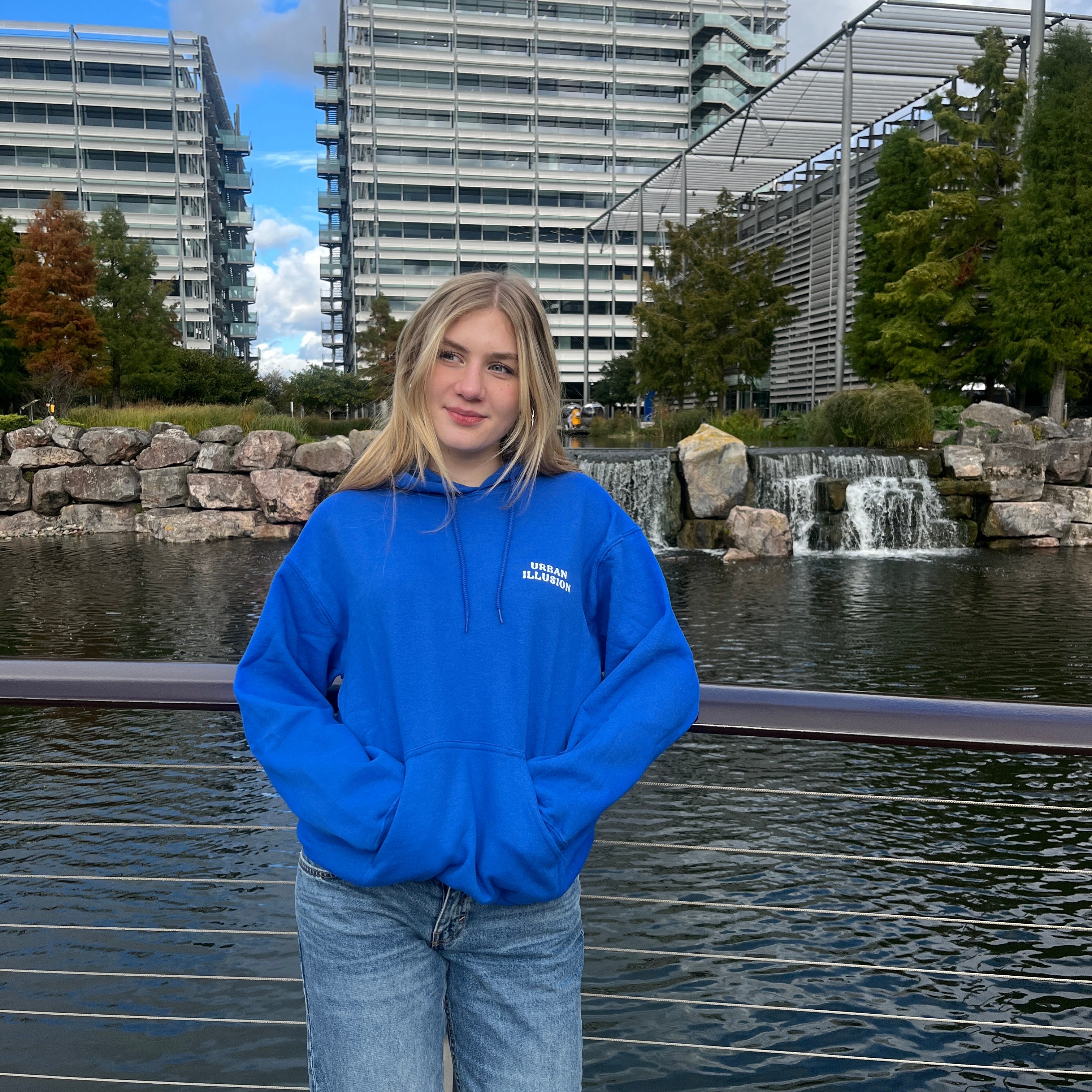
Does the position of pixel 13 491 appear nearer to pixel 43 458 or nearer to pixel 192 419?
pixel 43 458

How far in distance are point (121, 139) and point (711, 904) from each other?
73043mm

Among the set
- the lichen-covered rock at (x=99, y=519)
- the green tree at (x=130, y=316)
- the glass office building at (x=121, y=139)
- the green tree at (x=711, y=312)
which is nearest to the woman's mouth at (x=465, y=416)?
the lichen-covered rock at (x=99, y=519)

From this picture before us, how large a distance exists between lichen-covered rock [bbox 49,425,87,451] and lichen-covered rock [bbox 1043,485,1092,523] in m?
18.7

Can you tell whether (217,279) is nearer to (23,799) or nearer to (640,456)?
(640,456)

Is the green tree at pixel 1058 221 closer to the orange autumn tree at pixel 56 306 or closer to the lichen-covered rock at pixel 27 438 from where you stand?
the lichen-covered rock at pixel 27 438

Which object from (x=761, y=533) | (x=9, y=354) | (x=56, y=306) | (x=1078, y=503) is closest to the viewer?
(x=761, y=533)

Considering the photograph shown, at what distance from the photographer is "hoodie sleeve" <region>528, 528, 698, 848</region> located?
1545mm

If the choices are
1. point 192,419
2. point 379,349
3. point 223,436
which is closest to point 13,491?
point 192,419

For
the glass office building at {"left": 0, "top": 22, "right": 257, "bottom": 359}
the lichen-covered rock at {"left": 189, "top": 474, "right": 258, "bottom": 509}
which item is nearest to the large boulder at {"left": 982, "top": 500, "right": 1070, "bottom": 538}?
the lichen-covered rock at {"left": 189, "top": 474, "right": 258, "bottom": 509}

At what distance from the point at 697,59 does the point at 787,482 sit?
205 feet

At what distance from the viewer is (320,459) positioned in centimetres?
2123

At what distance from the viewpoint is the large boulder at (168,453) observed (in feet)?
70.5

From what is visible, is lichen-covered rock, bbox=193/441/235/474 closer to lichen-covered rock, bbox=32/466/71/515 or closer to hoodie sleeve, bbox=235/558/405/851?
lichen-covered rock, bbox=32/466/71/515

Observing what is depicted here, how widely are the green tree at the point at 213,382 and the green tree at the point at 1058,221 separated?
22691 millimetres
